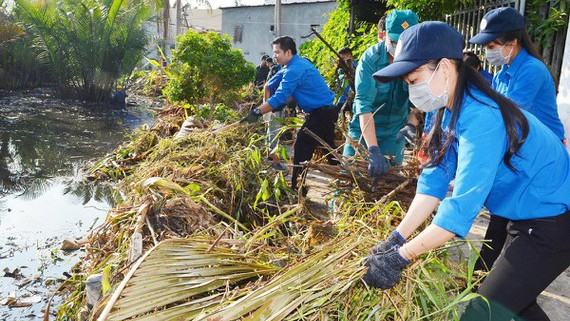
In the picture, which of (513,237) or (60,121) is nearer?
(513,237)

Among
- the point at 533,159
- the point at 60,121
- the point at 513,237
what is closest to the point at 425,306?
the point at 513,237

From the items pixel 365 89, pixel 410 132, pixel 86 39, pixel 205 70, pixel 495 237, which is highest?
pixel 86 39

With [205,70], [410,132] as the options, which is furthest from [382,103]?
[205,70]

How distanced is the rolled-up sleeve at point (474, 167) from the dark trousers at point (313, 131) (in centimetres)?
340

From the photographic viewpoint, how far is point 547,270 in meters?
1.82

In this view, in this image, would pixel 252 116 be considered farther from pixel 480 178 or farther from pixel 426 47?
pixel 480 178

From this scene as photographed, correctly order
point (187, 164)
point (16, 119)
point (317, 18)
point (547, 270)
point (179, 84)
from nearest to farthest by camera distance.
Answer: point (547, 270), point (187, 164), point (179, 84), point (16, 119), point (317, 18)

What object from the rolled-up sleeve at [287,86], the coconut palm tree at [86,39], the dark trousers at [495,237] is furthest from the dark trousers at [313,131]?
the coconut palm tree at [86,39]

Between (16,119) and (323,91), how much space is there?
10091 mm

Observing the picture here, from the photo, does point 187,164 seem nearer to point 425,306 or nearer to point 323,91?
point 323,91

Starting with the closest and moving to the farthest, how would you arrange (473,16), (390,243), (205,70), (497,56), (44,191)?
(390,243), (497,56), (44,191), (473,16), (205,70)

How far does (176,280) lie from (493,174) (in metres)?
1.28

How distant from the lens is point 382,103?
3.63 m

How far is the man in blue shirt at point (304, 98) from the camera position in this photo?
5.06 m
